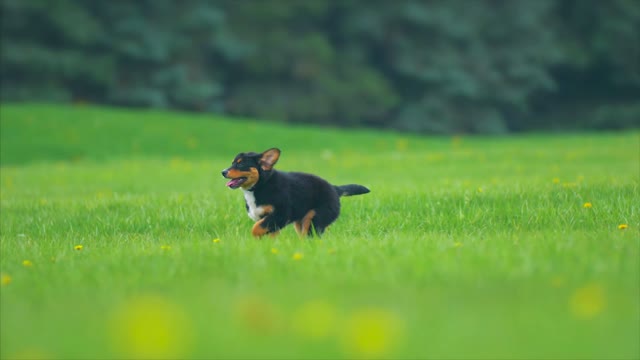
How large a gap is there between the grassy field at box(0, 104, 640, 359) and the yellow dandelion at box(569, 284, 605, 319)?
1cm

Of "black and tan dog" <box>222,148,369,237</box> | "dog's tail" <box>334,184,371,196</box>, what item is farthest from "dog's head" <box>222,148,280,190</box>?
"dog's tail" <box>334,184,371,196</box>

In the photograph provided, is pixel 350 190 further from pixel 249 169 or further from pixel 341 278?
pixel 341 278

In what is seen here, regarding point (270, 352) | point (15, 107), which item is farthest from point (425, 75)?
point (270, 352)

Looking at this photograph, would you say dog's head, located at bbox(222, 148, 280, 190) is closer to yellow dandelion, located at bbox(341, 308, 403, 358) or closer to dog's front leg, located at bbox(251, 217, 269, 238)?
dog's front leg, located at bbox(251, 217, 269, 238)

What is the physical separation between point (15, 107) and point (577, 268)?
2288 cm

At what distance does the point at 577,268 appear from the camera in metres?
4.30

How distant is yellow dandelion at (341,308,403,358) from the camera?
2850 mm

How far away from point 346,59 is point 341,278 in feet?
107

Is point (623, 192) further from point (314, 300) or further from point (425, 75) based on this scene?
point (425, 75)

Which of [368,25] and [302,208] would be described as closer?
[302,208]

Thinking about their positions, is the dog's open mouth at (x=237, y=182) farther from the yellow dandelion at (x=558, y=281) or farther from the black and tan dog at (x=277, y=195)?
the yellow dandelion at (x=558, y=281)

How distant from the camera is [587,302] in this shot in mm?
3430

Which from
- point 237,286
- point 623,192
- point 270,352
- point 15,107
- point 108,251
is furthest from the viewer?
point 15,107

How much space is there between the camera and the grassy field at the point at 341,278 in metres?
2.97
